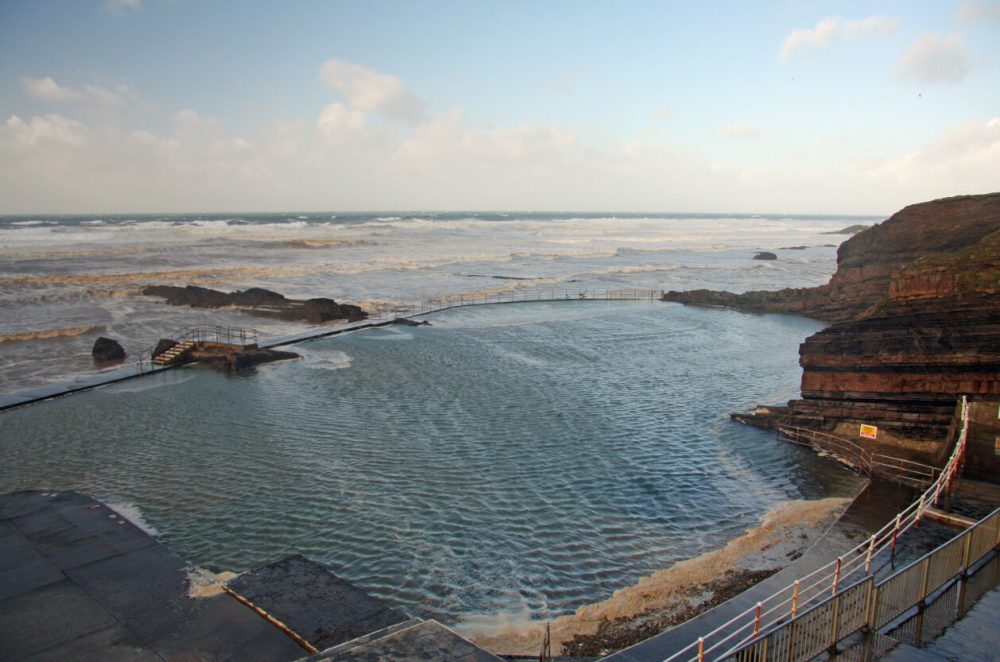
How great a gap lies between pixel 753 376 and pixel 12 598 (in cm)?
2888

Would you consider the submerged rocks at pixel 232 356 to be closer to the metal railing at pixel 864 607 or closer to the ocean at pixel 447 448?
the ocean at pixel 447 448

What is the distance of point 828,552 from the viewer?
565 inches

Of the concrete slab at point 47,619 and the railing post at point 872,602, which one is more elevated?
the railing post at point 872,602

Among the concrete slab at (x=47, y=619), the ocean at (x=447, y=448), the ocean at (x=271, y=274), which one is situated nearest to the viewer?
the concrete slab at (x=47, y=619)

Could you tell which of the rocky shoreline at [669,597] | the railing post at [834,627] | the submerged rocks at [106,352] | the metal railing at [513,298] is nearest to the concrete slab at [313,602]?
the rocky shoreline at [669,597]

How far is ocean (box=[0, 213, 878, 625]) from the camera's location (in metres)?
14.9

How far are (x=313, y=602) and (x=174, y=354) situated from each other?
2553 centimetres

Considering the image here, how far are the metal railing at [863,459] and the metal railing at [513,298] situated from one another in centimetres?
3182

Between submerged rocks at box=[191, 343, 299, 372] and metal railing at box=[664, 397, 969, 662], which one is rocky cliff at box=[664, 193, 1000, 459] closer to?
metal railing at box=[664, 397, 969, 662]

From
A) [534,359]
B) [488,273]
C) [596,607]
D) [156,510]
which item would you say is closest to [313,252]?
[488,273]

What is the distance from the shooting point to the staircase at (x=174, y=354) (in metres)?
33.6

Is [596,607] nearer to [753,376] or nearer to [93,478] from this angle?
[93,478]

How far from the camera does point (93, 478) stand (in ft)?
61.9

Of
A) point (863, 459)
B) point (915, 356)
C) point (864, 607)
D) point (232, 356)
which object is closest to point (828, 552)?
point (864, 607)
